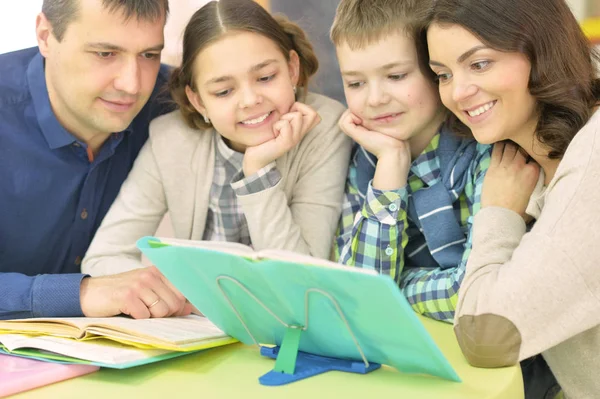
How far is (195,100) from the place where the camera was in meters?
1.63

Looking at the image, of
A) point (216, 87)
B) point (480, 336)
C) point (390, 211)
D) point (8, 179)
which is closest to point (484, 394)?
point (480, 336)

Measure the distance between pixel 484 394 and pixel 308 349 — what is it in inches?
10.6

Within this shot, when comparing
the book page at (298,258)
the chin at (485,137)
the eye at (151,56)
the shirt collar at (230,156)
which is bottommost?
the book page at (298,258)

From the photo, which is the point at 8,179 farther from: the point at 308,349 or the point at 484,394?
the point at 484,394

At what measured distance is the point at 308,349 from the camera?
1.12 meters

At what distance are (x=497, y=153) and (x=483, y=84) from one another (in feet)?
0.57

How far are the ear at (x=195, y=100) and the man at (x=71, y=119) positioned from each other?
0.31 feet

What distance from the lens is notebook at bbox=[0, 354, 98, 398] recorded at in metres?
Answer: 1.04

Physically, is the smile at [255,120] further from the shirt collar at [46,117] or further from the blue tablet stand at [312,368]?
the blue tablet stand at [312,368]

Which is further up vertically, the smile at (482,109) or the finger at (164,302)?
the smile at (482,109)

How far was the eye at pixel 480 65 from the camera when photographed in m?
1.23

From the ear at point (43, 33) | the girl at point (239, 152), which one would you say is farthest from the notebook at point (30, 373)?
the ear at point (43, 33)

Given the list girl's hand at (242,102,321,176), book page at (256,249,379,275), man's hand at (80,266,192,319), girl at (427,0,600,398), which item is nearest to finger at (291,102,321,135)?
girl's hand at (242,102,321,176)

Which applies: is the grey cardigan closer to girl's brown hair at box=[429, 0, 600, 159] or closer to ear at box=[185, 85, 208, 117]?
ear at box=[185, 85, 208, 117]
